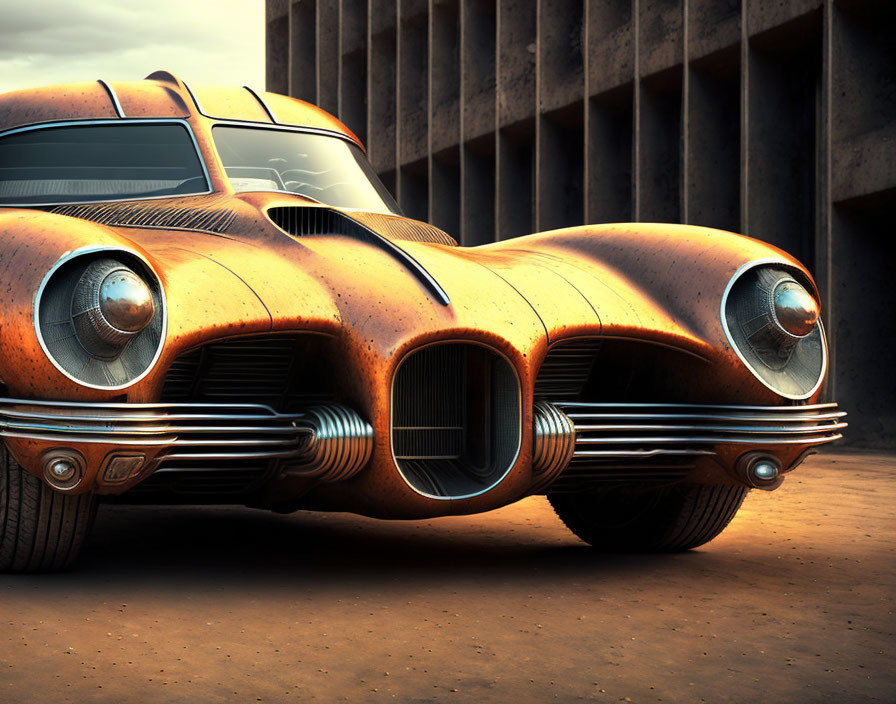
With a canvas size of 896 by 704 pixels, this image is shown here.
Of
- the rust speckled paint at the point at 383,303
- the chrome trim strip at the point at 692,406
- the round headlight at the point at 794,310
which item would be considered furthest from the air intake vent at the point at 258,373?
the round headlight at the point at 794,310

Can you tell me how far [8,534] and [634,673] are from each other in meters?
1.88

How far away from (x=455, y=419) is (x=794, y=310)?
→ 3.79 feet

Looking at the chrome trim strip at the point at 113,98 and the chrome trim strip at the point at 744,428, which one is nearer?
the chrome trim strip at the point at 744,428

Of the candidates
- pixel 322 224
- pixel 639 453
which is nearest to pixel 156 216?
pixel 322 224

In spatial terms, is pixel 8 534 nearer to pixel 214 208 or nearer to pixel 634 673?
pixel 214 208

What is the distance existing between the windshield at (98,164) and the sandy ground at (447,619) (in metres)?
1.35

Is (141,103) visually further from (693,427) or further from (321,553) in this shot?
Result: (693,427)

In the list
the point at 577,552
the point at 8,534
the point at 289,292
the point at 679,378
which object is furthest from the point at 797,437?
the point at 8,534

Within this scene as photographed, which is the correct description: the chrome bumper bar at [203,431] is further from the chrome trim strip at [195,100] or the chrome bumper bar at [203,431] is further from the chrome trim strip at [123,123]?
the chrome trim strip at [195,100]

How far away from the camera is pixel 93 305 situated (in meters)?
3.09

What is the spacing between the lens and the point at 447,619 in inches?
125

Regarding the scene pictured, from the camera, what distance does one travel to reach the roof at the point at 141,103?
4754 mm

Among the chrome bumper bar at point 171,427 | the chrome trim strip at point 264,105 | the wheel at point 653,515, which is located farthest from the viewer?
the chrome trim strip at point 264,105

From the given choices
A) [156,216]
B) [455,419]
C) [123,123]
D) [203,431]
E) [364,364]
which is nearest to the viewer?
[203,431]
